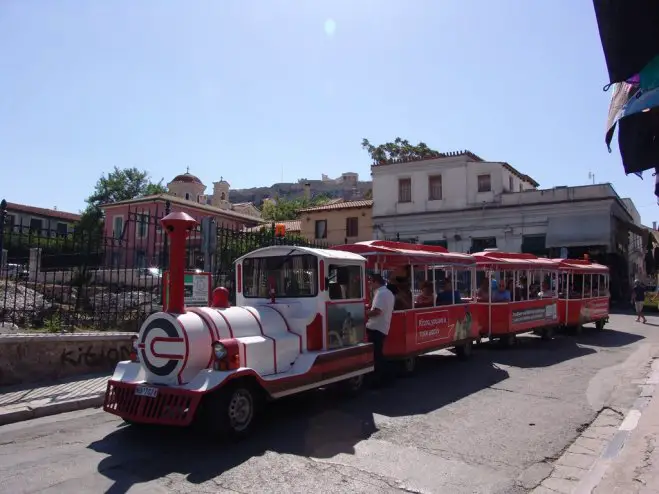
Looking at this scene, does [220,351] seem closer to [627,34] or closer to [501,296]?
[627,34]

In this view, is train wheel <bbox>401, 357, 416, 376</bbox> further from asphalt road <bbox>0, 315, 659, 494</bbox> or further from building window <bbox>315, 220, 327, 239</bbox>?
building window <bbox>315, 220, 327, 239</bbox>

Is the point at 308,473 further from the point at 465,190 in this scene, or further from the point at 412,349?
the point at 465,190

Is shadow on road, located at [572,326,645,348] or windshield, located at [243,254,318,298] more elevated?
windshield, located at [243,254,318,298]

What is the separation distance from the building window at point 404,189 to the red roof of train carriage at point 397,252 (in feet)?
79.0

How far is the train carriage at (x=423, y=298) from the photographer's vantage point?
29.8 feet

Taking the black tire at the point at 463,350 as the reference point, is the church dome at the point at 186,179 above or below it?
above

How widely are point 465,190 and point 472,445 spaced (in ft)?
91.5

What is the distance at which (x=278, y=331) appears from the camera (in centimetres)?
675

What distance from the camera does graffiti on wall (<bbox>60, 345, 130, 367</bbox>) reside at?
27.9ft

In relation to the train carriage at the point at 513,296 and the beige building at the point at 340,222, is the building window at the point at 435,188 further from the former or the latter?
the train carriage at the point at 513,296

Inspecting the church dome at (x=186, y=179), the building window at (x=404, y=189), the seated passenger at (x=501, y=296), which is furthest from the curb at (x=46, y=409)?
the church dome at (x=186, y=179)

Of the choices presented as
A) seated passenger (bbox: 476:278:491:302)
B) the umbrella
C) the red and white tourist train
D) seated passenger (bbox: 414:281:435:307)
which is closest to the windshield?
the red and white tourist train

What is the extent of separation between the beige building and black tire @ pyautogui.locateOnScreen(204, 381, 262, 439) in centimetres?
3120

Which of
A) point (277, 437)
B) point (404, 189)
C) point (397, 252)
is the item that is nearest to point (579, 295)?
point (397, 252)
